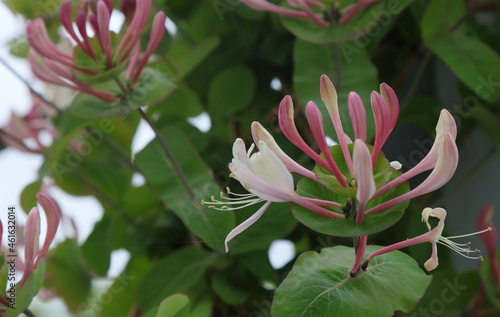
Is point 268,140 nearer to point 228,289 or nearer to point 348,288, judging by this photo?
point 348,288

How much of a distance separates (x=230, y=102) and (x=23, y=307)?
328mm

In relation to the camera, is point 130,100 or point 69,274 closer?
point 130,100

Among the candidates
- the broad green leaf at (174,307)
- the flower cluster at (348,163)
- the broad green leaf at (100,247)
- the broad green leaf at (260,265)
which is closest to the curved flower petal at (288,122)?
the flower cluster at (348,163)

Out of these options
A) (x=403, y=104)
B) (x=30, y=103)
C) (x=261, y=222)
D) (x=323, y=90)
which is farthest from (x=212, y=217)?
(x=30, y=103)

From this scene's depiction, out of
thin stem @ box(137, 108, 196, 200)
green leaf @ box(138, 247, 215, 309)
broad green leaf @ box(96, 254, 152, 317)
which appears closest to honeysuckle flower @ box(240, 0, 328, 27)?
thin stem @ box(137, 108, 196, 200)

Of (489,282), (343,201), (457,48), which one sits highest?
(343,201)

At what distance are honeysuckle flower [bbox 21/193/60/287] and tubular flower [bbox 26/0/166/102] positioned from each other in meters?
0.11

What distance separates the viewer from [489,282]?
1.50ft

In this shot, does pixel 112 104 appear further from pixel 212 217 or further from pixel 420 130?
pixel 420 130

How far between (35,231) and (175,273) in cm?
20

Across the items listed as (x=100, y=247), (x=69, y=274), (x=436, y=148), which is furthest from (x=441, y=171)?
(x=69, y=274)

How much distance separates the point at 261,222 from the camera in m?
0.44

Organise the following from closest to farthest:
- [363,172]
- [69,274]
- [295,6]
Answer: [363,172]
[295,6]
[69,274]

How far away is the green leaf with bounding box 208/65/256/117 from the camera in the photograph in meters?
0.58
